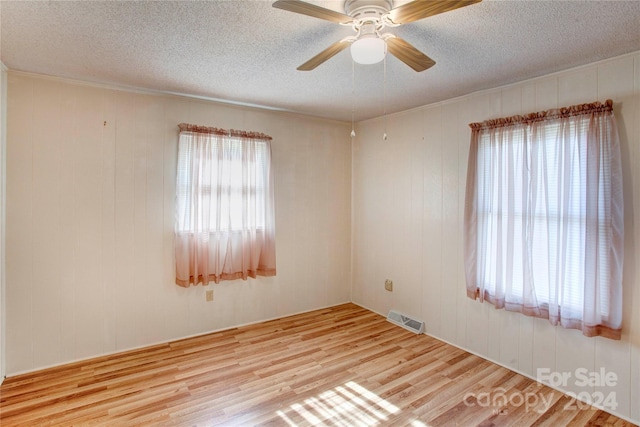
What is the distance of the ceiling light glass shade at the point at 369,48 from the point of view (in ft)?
5.40

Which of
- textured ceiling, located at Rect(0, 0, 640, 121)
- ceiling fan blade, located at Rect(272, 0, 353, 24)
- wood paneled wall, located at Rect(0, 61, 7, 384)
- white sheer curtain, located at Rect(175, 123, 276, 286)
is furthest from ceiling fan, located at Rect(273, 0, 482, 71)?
wood paneled wall, located at Rect(0, 61, 7, 384)

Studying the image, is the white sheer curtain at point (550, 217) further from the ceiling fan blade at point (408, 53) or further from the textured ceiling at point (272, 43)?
the ceiling fan blade at point (408, 53)

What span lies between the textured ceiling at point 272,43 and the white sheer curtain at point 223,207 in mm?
605

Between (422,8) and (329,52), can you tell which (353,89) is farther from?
(422,8)

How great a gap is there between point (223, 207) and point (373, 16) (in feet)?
8.19

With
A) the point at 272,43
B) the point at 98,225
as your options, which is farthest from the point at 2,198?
the point at 272,43

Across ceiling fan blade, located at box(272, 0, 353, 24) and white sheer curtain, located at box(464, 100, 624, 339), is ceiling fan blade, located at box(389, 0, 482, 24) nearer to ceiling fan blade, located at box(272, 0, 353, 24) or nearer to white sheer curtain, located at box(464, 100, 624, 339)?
ceiling fan blade, located at box(272, 0, 353, 24)

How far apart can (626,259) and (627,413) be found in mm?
1068

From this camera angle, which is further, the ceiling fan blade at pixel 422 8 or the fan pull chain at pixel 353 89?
the fan pull chain at pixel 353 89

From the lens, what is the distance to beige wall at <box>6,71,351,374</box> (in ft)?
9.07

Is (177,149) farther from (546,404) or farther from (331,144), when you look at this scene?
(546,404)

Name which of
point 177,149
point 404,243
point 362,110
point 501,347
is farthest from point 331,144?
point 501,347

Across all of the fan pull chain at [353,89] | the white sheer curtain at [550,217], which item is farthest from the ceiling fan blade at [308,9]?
the white sheer curtain at [550,217]

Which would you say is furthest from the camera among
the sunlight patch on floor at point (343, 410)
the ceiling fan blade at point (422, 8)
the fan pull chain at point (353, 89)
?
the fan pull chain at point (353, 89)
